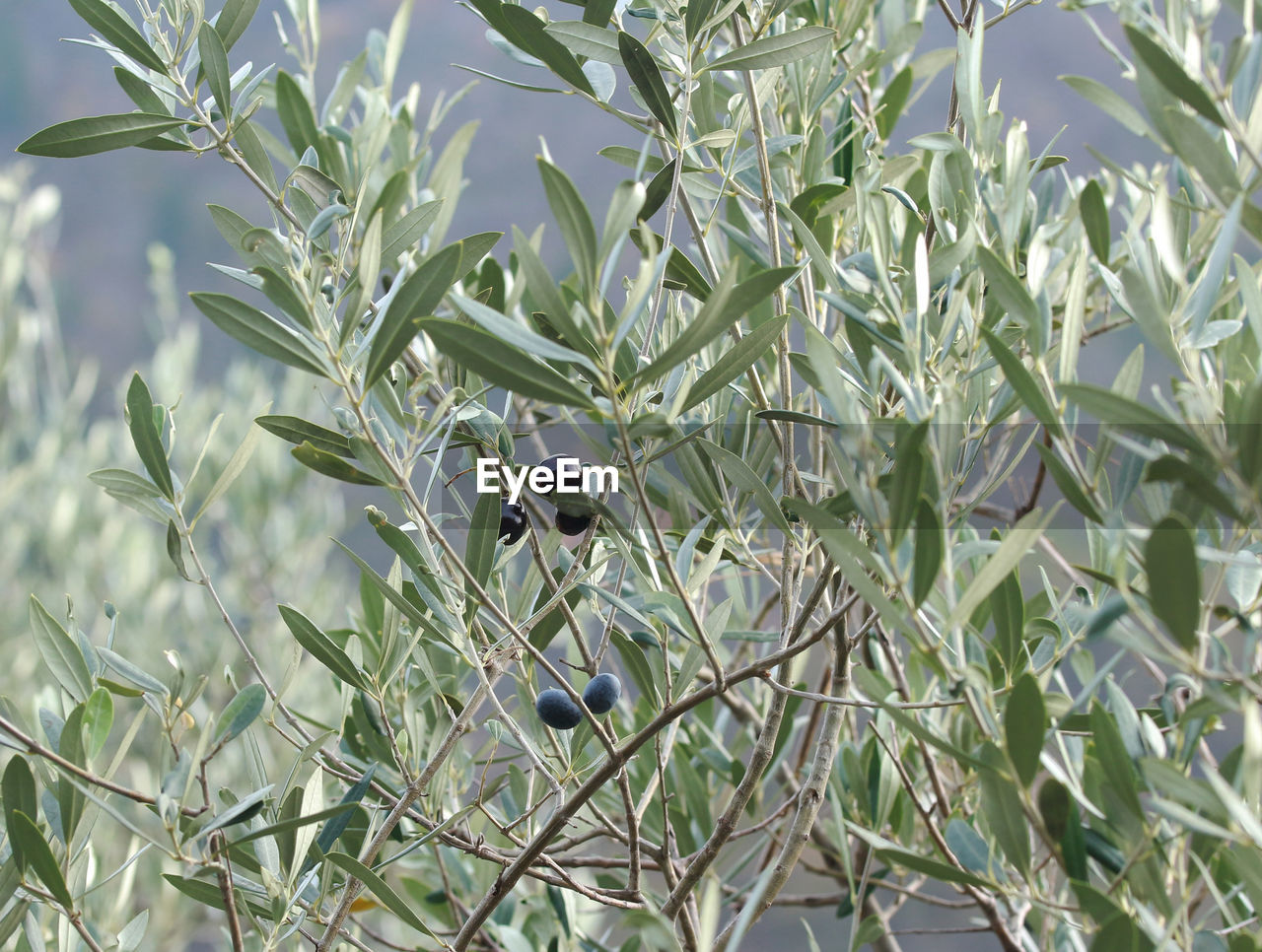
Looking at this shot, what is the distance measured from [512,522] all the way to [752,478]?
0.15 meters

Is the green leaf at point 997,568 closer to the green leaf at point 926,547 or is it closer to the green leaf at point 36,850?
the green leaf at point 926,547

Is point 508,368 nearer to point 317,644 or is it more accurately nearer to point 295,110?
point 317,644

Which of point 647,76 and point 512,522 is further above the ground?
point 647,76

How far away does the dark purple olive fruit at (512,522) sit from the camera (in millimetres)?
566

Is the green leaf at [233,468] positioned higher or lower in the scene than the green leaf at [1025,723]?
higher

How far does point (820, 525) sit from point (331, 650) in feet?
1.05

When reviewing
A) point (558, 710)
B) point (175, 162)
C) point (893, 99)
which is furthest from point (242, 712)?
point (175, 162)

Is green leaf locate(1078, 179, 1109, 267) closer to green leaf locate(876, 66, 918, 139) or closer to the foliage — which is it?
the foliage

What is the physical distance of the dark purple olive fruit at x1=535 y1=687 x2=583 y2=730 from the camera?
55 cm

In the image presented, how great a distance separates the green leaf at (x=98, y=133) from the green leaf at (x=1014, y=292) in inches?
17.3

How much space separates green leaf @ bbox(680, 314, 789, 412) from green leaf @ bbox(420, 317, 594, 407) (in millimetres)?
78

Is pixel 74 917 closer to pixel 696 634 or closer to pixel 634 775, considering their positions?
pixel 696 634

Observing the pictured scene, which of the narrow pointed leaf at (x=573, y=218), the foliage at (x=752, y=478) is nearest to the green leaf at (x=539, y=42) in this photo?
the foliage at (x=752, y=478)

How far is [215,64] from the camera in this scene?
546mm
